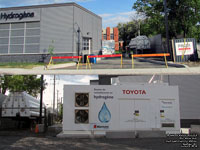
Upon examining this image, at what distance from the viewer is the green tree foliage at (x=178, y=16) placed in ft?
85.2

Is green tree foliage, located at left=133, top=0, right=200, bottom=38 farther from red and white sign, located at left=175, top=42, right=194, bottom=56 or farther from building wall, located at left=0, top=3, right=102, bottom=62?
building wall, located at left=0, top=3, right=102, bottom=62

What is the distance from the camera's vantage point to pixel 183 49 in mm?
19891

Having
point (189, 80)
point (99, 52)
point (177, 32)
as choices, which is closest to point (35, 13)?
point (99, 52)

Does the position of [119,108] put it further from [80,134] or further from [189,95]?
[189,95]

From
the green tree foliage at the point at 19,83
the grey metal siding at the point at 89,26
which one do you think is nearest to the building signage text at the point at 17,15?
the grey metal siding at the point at 89,26

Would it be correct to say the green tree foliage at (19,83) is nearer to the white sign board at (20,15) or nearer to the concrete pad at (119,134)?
the white sign board at (20,15)

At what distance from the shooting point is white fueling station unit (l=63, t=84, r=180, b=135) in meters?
10.3

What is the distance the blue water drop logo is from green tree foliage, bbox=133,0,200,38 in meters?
21.2

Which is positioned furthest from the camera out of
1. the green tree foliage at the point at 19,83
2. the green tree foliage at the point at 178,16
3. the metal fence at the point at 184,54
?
the green tree foliage at the point at 19,83

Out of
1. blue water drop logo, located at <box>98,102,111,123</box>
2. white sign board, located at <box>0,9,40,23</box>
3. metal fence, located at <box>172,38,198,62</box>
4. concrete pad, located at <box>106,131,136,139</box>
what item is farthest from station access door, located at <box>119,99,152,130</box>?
white sign board, located at <box>0,9,40,23</box>

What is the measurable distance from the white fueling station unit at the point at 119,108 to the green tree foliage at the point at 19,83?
20644mm

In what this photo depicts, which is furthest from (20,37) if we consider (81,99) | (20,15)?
(81,99)

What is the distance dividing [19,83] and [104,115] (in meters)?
22.2

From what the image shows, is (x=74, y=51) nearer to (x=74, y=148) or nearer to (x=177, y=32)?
(x=177, y=32)
